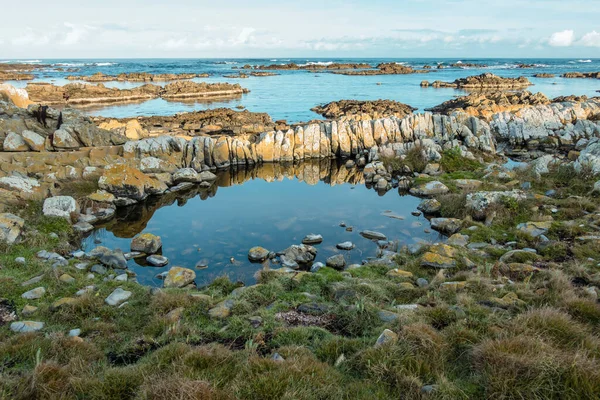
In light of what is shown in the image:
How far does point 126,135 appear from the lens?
25875mm

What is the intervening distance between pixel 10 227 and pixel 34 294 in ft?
14.9

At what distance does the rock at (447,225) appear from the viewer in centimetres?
1511

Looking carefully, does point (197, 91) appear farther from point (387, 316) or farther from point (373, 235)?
point (387, 316)

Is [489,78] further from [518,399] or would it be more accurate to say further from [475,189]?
[518,399]

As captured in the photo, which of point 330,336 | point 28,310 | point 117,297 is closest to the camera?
point 330,336

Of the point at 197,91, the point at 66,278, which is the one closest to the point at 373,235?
the point at 66,278

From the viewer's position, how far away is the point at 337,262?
12.6 meters

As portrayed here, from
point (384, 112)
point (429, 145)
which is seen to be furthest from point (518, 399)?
point (384, 112)

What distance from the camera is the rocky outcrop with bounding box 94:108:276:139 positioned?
3115 centimetres

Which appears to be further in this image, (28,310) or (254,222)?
(254,222)

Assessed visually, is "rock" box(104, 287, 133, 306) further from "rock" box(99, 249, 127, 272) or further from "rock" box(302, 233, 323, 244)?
"rock" box(302, 233, 323, 244)

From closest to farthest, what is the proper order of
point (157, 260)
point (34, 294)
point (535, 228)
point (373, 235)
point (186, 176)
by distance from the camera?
point (34, 294) < point (157, 260) < point (535, 228) < point (373, 235) < point (186, 176)

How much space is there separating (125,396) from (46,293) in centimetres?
557

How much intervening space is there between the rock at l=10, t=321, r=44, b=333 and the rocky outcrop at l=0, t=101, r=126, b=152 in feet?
51.3
